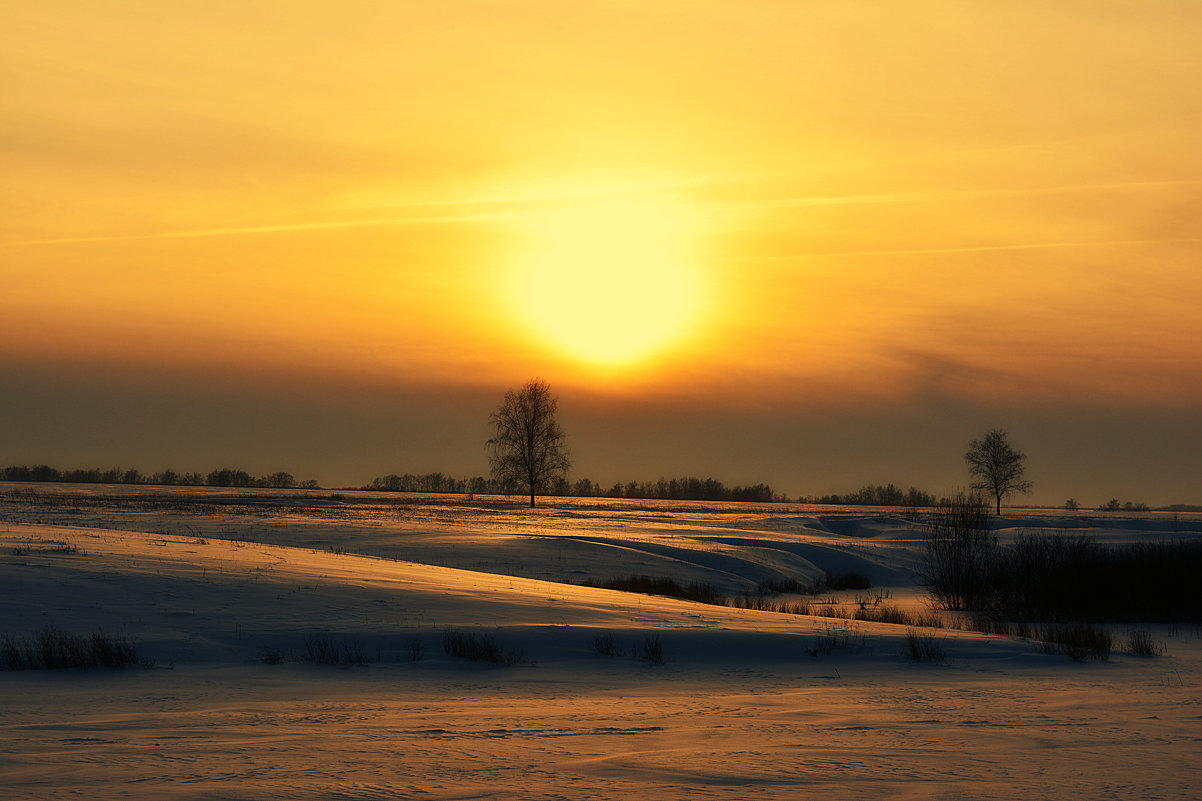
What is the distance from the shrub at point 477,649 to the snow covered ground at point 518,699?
6.9 inches

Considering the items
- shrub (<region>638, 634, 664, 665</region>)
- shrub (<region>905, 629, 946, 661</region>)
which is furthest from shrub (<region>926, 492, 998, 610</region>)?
shrub (<region>638, 634, 664, 665</region>)

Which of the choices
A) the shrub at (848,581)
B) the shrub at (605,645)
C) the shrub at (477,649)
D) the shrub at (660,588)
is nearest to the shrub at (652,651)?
the shrub at (605,645)

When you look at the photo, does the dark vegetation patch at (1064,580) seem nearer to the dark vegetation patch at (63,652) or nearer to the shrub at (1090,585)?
the shrub at (1090,585)

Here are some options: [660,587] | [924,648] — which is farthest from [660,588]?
[924,648]

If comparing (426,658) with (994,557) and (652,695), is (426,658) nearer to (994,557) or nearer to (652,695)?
(652,695)

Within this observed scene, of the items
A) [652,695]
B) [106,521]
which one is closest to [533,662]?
[652,695]

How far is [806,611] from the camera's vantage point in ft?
79.2

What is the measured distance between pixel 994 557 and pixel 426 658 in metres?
24.7

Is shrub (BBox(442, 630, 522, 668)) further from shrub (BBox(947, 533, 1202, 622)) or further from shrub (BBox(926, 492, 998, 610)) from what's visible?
shrub (BBox(926, 492, 998, 610))

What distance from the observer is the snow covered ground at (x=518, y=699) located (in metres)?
7.49

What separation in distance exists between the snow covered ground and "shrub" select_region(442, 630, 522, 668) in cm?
17

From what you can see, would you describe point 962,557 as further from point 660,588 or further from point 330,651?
point 330,651

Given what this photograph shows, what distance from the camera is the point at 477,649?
43.2 ft

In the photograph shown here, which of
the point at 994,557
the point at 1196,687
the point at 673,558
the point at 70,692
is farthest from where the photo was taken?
the point at 673,558
